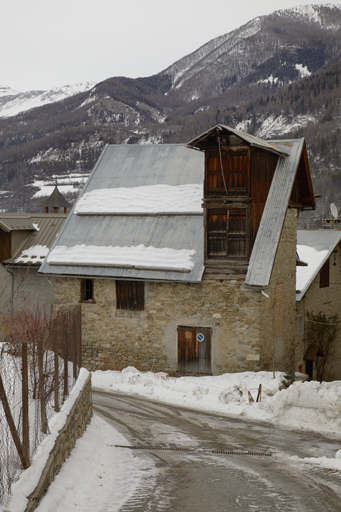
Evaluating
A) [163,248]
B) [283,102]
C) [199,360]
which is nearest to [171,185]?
[163,248]

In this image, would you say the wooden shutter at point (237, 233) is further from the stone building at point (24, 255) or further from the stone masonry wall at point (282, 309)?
the stone building at point (24, 255)

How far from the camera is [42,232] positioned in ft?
90.1

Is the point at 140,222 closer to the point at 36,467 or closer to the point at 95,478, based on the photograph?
the point at 95,478

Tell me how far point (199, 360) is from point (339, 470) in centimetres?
970

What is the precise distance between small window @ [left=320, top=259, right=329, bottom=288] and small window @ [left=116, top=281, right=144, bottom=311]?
11566mm

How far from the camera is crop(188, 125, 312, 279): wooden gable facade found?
19.2 m

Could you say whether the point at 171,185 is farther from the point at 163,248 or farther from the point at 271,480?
the point at 271,480

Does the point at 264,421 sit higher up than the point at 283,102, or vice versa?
the point at 283,102

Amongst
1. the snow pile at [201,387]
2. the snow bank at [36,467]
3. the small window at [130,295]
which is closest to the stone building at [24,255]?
the small window at [130,295]

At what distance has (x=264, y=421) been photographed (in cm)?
1449

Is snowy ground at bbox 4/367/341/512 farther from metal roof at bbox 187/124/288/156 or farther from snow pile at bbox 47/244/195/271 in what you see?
metal roof at bbox 187/124/288/156

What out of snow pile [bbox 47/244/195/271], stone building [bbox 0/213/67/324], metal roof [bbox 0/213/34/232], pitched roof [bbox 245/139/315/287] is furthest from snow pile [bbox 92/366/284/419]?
metal roof [bbox 0/213/34/232]

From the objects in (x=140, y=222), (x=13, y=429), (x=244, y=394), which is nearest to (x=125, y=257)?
(x=140, y=222)

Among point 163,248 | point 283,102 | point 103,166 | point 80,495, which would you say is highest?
point 283,102
